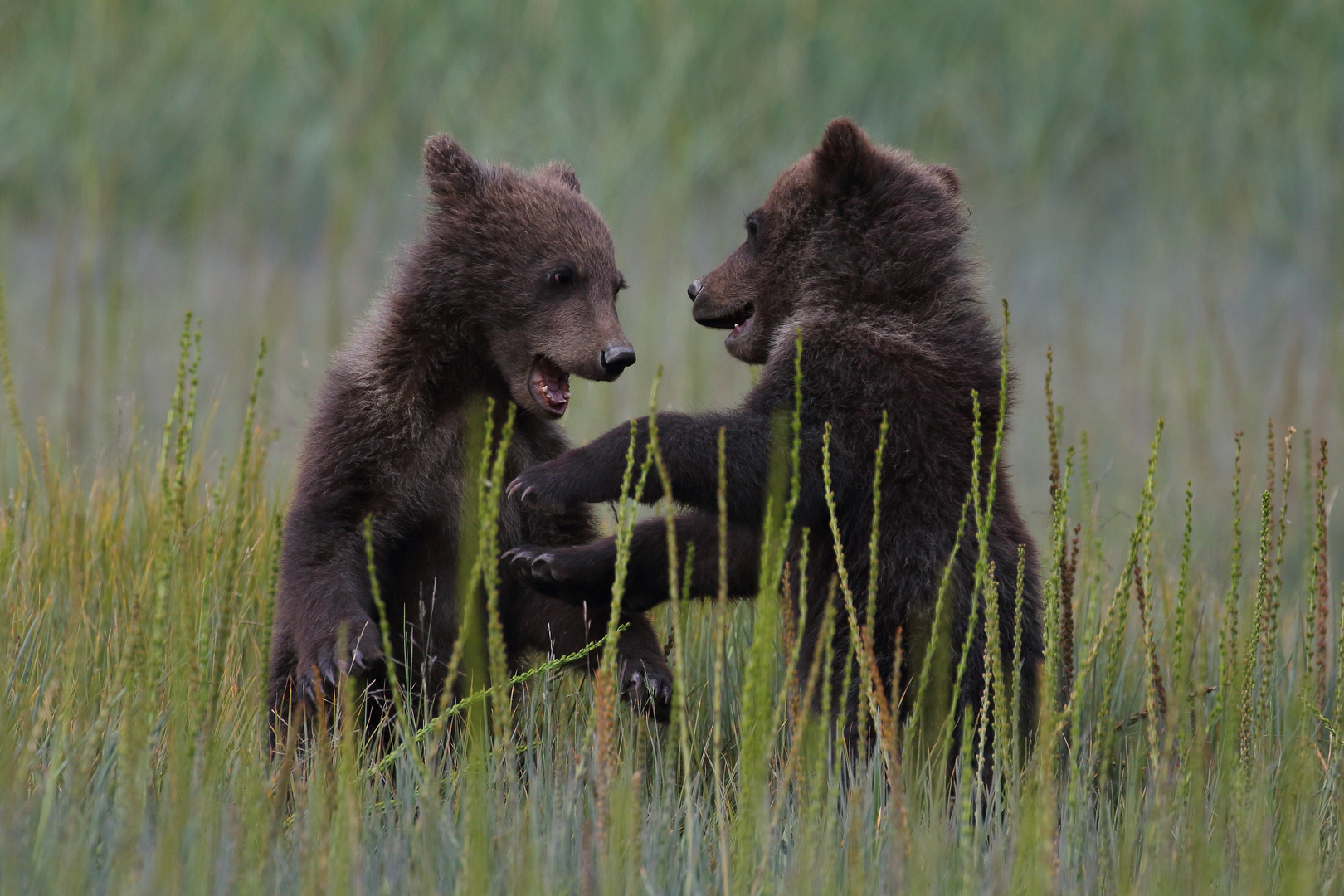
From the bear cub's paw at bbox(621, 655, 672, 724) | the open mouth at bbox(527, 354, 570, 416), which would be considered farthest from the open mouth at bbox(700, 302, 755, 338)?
the bear cub's paw at bbox(621, 655, 672, 724)

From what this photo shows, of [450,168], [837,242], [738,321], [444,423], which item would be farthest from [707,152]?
[444,423]

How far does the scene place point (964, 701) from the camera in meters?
3.75

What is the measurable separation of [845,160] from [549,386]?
1188 millimetres

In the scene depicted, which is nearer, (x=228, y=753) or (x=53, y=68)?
(x=228, y=753)

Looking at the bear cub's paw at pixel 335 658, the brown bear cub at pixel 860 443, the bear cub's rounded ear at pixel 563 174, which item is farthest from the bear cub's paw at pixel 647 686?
the bear cub's rounded ear at pixel 563 174

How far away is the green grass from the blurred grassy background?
15.2 ft

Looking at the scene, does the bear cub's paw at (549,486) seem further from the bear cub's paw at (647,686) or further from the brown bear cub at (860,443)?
the bear cub's paw at (647,686)

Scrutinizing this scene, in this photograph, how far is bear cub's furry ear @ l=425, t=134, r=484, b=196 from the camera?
4.54 metres

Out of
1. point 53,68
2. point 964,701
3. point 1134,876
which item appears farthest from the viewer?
point 53,68

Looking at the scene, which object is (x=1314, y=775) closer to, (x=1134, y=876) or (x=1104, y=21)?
(x=1134, y=876)

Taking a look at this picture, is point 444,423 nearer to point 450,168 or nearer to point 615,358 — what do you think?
point 615,358

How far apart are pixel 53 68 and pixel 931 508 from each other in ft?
28.9

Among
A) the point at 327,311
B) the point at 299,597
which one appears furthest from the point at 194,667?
the point at 327,311

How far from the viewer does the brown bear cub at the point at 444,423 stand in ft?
12.6
